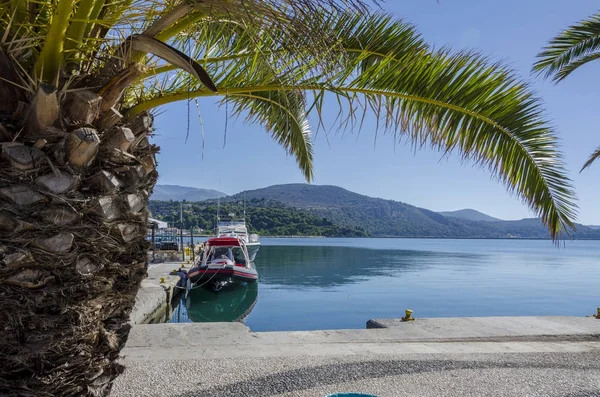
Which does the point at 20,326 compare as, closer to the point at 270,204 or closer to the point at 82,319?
the point at 82,319

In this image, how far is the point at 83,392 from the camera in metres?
2.64

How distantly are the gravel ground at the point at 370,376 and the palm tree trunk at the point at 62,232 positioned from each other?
1924 millimetres

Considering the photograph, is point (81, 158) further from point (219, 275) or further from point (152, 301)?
point (219, 275)

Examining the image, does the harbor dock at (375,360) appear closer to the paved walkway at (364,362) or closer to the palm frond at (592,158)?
the paved walkway at (364,362)

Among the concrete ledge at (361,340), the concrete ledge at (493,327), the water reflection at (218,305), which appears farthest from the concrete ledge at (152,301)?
the concrete ledge at (493,327)

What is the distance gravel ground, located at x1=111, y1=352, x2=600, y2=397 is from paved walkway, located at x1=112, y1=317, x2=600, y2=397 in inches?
0.4

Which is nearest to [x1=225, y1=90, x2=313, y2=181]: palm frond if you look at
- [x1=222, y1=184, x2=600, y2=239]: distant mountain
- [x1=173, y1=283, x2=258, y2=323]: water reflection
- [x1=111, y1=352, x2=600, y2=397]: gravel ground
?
[x1=111, y1=352, x2=600, y2=397]: gravel ground

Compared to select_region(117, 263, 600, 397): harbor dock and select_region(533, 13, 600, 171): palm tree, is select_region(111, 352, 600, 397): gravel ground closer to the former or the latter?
select_region(117, 263, 600, 397): harbor dock

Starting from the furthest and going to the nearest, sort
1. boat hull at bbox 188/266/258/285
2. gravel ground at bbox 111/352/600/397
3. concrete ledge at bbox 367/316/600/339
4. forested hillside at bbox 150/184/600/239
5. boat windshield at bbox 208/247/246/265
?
forested hillside at bbox 150/184/600/239, boat windshield at bbox 208/247/246/265, boat hull at bbox 188/266/258/285, concrete ledge at bbox 367/316/600/339, gravel ground at bbox 111/352/600/397

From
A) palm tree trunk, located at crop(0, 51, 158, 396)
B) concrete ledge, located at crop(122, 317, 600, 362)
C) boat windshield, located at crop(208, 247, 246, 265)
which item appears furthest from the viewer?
boat windshield, located at crop(208, 247, 246, 265)

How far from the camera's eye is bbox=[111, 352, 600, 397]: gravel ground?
169 inches

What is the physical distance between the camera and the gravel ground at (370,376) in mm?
4297

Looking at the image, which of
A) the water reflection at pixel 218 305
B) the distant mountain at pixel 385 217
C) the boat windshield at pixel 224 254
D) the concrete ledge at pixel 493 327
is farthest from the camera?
the distant mountain at pixel 385 217

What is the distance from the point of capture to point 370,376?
15.6 feet
